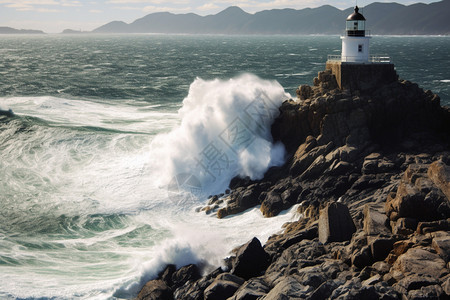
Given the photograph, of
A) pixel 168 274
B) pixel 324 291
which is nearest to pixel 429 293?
pixel 324 291

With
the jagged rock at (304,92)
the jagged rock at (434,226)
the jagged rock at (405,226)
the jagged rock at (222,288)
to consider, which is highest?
the jagged rock at (304,92)

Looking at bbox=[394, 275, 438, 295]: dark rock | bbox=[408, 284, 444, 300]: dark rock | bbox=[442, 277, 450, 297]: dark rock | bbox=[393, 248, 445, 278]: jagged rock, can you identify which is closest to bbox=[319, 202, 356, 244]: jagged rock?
bbox=[393, 248, 445, 278]: jagged rock

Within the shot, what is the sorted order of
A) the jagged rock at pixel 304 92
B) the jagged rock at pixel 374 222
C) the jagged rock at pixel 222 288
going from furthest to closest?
the jagged rock at pixel 304 92 → the jagged rock at pixel 374 222 → the jagged rock at pixel 222 288

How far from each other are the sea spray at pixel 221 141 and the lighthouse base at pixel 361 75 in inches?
152

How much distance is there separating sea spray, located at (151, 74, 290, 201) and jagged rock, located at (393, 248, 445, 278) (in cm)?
1073

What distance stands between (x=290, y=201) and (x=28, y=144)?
16636 millimetres

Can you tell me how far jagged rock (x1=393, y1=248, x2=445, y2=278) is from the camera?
10438mm

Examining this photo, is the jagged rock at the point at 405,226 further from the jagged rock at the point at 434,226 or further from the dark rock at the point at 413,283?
the dark rock at the point at 413,283

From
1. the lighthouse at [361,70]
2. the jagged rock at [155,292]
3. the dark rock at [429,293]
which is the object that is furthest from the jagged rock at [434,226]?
the lighthouse at [361,70]

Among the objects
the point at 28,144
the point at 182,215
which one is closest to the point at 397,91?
the point at 182,215

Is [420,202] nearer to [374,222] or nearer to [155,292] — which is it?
[374,222]

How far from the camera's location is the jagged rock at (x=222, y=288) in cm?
1229

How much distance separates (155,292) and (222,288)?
96.1 inches

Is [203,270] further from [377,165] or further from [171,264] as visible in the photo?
[377,165]
